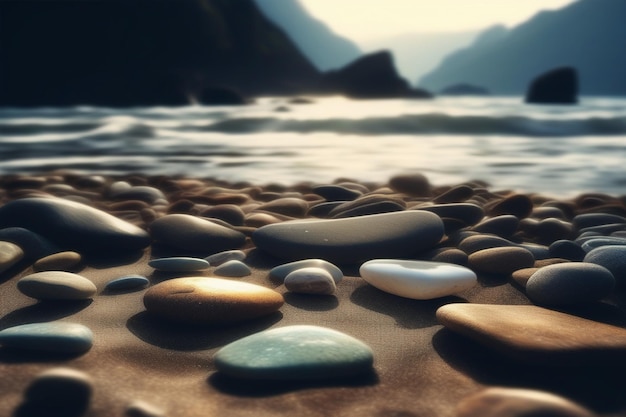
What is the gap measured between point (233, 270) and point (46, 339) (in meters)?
0.67

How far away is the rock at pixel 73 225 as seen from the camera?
1.95 m

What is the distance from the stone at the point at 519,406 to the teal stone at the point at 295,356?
27 centimetres

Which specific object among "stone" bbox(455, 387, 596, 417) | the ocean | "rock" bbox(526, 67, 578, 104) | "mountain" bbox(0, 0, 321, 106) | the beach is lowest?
the ocean

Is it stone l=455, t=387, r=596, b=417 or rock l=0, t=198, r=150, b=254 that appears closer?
stone l=455, t=387, r=596, b=417

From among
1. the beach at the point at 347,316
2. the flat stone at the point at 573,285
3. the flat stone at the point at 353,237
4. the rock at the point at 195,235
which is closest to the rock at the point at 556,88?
the beach at the point at 347,316

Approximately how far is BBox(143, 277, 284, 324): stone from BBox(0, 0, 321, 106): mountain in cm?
4430

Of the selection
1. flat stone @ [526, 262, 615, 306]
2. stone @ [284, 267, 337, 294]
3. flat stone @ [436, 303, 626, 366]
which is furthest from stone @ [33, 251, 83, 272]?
flat stone @ [526, 262, 615, 306]

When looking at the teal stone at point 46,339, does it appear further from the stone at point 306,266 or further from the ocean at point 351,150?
the ocean at point 351,150

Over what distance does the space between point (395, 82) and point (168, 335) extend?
5460 cm

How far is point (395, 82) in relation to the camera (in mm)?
54031

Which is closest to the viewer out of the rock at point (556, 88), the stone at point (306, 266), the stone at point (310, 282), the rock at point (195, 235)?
the stone at point (310, 282)

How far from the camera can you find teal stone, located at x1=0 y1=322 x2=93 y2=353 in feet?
3.79

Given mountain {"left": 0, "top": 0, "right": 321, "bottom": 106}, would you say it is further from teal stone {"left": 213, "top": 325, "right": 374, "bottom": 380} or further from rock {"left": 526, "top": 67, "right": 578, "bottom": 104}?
teal stone {"left": 213, "top": 325, "right": 374, "bottom": 380}

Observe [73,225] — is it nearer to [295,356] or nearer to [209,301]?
[209,301]
